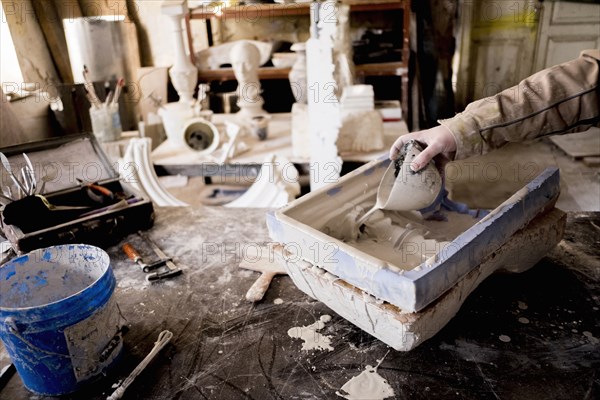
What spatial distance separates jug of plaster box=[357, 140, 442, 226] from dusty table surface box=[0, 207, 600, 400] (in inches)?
14.1

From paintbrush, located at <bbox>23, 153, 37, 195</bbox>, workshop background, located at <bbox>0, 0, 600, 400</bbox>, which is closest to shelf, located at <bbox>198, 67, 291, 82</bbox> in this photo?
workshop background, located at <bbox>0, 0, 600, 400</bbox>

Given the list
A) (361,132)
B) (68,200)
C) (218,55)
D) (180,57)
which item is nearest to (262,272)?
(68,200)

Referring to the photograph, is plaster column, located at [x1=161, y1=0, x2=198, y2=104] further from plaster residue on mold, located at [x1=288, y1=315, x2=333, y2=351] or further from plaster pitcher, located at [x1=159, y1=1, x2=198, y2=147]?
plaster residue on mold, located at [x1=288, y1=315, x2=333, y2=351]

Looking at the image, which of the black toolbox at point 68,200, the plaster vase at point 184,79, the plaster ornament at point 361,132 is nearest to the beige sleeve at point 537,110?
the black toolbox at point 68,200

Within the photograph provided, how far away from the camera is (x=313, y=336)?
1383 mm

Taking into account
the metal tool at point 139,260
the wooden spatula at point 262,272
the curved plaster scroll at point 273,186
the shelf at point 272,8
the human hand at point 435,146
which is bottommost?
the curved plaster scroll at point 273,186

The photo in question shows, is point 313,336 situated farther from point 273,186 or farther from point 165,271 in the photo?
point 273,186

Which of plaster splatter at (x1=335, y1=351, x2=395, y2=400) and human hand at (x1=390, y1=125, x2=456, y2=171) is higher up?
human hand at (x1=390, y1=125, x2=456, y2=171)

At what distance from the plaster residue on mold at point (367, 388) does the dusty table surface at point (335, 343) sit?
0.7 inches

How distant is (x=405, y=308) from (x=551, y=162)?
3987 mm

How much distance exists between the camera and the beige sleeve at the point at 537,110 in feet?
4.74

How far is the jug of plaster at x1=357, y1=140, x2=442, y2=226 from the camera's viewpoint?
1.54 m

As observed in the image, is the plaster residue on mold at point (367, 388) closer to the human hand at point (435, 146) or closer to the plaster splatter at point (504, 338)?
the plaster splatter at point (504, 338)

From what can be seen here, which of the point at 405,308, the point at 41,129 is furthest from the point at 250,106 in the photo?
the point at 405,308
